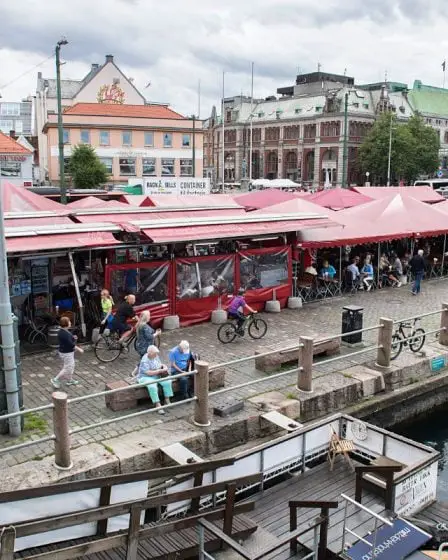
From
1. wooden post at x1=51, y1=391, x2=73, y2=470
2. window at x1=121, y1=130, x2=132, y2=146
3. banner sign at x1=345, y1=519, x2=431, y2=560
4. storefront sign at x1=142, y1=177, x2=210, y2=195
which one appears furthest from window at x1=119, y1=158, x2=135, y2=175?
banner sign at x1=345, y1=519, x2=431, y2=560

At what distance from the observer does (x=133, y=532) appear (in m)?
6.75

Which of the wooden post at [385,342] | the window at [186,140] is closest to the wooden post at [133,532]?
the wooden post at [385,342]

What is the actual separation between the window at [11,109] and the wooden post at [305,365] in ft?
483

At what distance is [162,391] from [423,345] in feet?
24.4

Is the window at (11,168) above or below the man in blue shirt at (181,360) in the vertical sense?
above

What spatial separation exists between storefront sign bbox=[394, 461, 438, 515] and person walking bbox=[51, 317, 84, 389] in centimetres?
633

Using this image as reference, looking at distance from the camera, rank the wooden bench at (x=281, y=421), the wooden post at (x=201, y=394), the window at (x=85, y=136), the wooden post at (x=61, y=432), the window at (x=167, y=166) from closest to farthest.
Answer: the wooden post at (x=61, y=432), the wooden post at (x=201, y=394), the wooden bench at (x=281, y=421), the window at (x=85, y=136), the window at (x=167, y=166)

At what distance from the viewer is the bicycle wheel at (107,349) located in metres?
13.4

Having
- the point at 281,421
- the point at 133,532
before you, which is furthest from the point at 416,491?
the point at 133,532

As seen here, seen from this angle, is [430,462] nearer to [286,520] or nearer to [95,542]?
[286,520]

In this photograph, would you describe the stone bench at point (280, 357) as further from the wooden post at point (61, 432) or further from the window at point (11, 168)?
the window at point (11, 168)

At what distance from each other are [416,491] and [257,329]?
707cm

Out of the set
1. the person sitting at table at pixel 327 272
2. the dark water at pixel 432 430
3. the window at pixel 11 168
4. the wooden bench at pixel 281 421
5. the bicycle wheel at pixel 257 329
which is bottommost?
the dark water at pixel 432 430

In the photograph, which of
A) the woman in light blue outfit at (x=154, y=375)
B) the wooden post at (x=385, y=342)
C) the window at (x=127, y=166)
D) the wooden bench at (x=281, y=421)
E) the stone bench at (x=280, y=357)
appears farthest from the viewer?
the window at (x=127, y=166)
